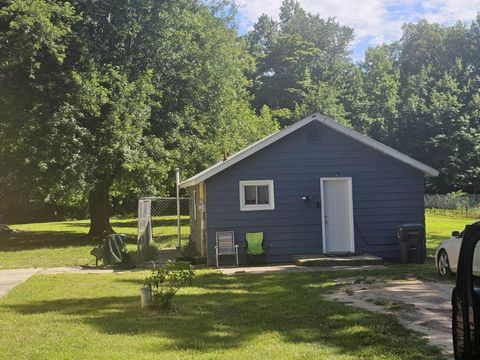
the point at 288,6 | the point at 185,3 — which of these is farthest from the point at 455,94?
the point at 185,3

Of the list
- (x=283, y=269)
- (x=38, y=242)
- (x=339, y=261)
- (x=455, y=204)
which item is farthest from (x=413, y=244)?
(x=455, y=204)

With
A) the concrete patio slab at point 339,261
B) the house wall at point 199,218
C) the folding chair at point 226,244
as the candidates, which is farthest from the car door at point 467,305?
the house wall at point 199,218

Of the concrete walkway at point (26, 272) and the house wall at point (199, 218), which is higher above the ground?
the house wall at point (199, 218)

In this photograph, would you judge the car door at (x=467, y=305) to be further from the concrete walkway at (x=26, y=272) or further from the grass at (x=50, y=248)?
the grass at (x=50, y=248)

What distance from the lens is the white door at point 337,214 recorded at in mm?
15289

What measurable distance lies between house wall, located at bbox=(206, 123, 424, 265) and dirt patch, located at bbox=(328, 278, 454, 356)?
400 cm

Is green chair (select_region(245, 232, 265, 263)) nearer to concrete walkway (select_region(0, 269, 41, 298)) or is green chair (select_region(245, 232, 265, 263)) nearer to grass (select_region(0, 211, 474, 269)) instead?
grass (select_region(0, 211, 474, 269))

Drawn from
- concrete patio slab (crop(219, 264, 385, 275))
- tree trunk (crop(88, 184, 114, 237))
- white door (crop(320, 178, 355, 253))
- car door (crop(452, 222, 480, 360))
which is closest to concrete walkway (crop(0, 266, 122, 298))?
concrete patio slab (crop(219, 264, 385, 275))

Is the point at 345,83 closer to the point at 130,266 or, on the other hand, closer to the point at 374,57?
the point at 374,57

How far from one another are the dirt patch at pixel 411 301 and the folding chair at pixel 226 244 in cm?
411

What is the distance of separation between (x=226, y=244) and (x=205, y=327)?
7469 mm

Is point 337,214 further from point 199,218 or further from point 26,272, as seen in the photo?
point 26,272

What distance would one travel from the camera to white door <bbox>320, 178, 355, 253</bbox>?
15.3m

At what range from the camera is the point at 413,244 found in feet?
47.5
